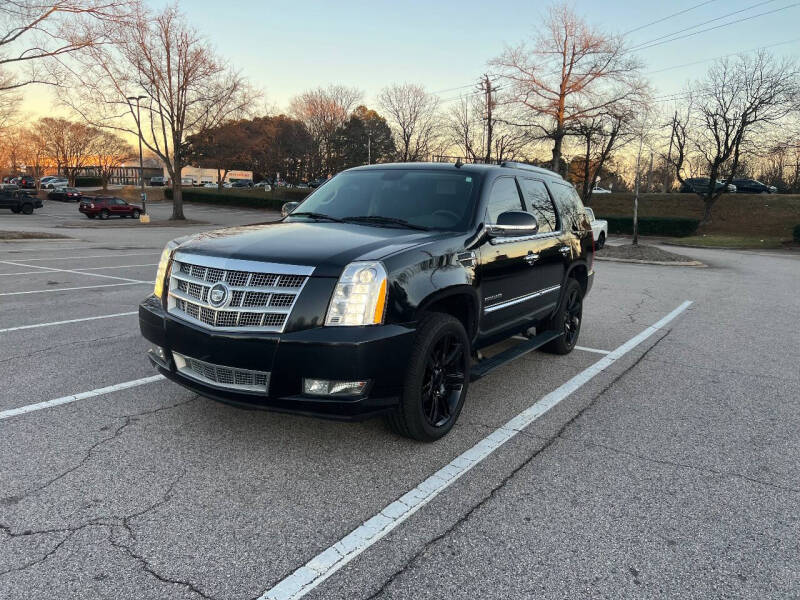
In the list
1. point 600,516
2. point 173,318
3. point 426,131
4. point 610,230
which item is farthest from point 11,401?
point 426,131

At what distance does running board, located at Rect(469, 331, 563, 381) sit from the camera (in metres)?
4.07

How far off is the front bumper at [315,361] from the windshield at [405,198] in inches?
51.6

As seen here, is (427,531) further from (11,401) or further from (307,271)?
(11,401)

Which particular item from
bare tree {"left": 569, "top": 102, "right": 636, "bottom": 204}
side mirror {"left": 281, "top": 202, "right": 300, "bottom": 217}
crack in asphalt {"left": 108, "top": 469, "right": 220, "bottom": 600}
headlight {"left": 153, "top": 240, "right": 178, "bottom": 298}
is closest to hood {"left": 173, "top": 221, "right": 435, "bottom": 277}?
headlight {"left": 153, "top": 240, "right": 178, "bottom": 298}

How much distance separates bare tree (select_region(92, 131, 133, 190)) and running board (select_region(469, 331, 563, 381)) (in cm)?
8913

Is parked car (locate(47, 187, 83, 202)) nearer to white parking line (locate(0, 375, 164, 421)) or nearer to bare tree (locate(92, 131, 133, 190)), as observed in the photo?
bare tree (locate(92, 131, 133, 190))

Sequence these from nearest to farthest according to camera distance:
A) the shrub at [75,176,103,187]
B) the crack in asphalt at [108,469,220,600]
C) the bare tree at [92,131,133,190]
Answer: the crack in asphalt at [108,469,220,600], the bare tree at [92,131,133,190], the shrub at [75,176,103,187]

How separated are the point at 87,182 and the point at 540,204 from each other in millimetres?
97261

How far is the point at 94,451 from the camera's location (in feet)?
11.4

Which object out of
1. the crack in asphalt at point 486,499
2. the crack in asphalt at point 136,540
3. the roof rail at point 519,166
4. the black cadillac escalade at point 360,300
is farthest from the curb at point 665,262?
the crack in asphalt at point 136,540

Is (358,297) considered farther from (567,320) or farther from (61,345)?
(61,345)

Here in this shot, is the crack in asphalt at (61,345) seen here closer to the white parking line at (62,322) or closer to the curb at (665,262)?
the white parking line at (62,322)

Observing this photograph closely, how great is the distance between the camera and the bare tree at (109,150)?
82.8 m

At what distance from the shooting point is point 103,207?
37.5 metres
